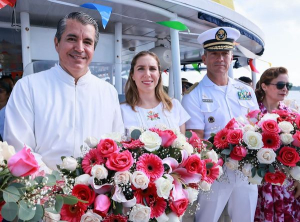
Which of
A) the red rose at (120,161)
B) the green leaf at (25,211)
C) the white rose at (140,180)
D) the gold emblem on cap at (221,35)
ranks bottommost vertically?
the green leaf at (25,211)

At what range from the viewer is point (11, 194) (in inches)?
40.7

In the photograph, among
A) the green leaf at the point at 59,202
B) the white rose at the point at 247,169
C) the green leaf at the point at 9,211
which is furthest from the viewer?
the white rose at the point at 247,169

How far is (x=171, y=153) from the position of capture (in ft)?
5.06

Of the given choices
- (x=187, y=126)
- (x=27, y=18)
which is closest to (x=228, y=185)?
(x=187, y=126)

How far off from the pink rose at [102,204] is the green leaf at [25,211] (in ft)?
1.01

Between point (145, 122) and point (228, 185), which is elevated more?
point (145, 122)

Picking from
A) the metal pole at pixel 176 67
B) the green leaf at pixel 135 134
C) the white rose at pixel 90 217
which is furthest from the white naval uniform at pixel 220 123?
the metal pole at pixel 176 67

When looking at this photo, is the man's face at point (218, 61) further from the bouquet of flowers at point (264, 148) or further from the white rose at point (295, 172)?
the white rose at point (295, 172)

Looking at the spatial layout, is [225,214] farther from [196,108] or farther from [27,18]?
[27,18]

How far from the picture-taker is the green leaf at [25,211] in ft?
3.33

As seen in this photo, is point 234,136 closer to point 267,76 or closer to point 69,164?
point 69,164

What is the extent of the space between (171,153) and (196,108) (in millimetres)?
1210

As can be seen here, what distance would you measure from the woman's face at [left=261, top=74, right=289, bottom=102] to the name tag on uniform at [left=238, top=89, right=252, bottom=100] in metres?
0.32

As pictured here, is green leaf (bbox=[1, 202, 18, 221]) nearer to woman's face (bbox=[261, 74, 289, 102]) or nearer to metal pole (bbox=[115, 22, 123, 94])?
woman's face (bbox=[261, 74, 289, 102])
